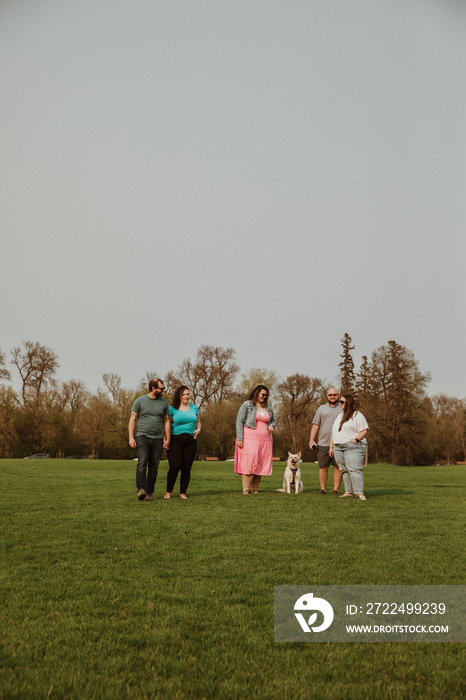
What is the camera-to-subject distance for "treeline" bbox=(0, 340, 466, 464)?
58.0 metres

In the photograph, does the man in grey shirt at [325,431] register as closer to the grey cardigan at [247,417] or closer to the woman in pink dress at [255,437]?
the woman in pink dress at [255,437]

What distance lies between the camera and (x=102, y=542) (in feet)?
20.6

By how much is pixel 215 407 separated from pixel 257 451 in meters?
52.6

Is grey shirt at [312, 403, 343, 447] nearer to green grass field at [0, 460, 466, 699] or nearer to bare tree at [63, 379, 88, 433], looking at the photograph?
green grass field at [0, 460, 466, 699]

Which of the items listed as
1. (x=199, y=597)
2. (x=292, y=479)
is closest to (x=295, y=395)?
(x=292, y=479)

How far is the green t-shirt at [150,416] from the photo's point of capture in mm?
10672

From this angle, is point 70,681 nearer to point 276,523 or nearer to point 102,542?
point 102,542

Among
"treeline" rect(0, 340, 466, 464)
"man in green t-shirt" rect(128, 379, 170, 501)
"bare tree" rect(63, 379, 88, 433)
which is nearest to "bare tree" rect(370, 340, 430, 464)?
"treeline" rect(0, 340, 466, 464)

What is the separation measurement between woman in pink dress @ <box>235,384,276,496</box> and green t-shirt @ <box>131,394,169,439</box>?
1.82 metres

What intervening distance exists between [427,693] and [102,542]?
432 centimetres

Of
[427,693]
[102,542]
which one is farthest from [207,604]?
[102,542]

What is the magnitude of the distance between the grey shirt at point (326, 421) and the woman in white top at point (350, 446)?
532 mm

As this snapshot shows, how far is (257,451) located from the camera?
11734 millimetres

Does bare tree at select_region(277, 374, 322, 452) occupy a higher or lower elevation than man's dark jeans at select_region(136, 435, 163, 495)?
higher
